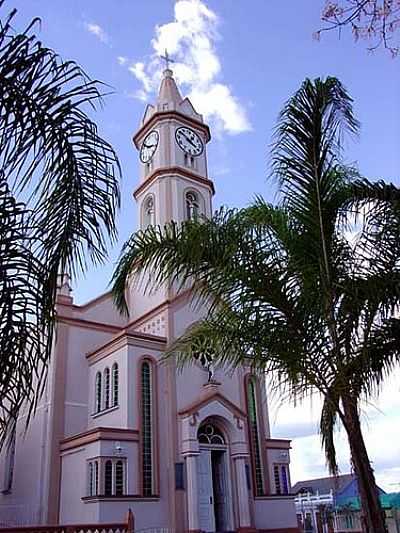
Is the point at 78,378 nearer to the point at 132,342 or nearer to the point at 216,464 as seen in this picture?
the point at 132,342

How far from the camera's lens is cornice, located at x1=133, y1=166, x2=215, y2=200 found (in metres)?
22.4

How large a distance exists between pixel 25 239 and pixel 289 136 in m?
4.83

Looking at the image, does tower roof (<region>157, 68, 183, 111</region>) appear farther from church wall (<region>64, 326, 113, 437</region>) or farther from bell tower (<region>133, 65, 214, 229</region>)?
church wall (<region>64, 326, 113, 437</region>)

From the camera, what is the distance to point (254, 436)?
18.9m

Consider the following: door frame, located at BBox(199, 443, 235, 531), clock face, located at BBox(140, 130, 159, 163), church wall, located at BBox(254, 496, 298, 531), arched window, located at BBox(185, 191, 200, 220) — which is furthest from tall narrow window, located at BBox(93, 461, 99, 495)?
clock face, located at BBox(140, 130, 159, 163)

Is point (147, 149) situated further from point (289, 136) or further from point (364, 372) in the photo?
point (364, 372)

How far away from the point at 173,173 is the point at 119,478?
11678 mm

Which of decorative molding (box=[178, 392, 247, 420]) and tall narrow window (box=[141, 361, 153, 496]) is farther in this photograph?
decorative molding (box=[178, 392, 247, 420])

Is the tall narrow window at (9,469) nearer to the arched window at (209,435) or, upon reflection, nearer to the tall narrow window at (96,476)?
the tall narrow window at (96,476)

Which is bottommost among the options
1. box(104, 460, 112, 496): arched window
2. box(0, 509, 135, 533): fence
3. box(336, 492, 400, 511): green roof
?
box(0, 509, 135, 533): fence

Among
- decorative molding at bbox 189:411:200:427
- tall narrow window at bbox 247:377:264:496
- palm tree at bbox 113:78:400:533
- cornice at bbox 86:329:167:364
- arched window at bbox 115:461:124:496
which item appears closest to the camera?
palm tree at bbox 113:78:400:533

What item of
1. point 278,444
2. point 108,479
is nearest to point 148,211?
point 278,444

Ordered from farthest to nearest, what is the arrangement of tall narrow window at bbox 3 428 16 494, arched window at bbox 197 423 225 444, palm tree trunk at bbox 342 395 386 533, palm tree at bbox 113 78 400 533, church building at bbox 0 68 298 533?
tall narrow window at bbox 3 428 16 494 → arched window at bbox 197 423 225 444 → church building at bbox 0 68 298 533 → palm tree at bbox 113 78 400 533 → palm tree trunk at bbox 342 395 386 533

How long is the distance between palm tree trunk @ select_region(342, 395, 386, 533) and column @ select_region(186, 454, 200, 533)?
1074cm
